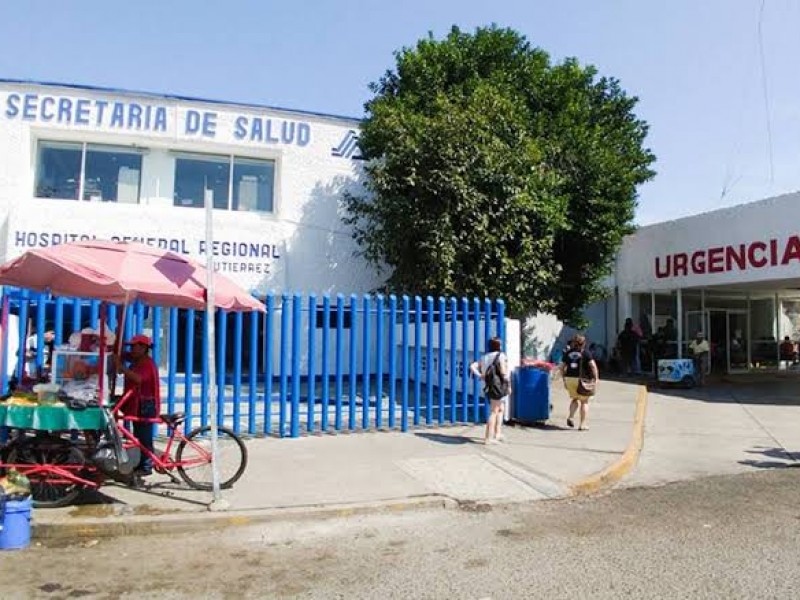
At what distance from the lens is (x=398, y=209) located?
50.9 ft

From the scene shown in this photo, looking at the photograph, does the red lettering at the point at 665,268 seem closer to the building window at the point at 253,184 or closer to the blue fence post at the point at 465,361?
the building window at the point at 253,184

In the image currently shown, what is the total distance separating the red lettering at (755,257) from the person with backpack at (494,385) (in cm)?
1181

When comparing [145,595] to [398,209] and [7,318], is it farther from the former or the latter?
[398,209]

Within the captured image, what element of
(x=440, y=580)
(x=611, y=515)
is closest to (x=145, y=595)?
(x=440, y=580)

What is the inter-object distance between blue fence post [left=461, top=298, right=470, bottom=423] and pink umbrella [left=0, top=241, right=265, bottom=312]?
4452mm

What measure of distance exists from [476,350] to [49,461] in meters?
6.63

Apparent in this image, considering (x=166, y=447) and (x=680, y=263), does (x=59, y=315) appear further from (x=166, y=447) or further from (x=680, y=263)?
(x=680, y=263)

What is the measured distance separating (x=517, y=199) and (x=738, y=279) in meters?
8.21

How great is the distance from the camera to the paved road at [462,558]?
4777 millimetres

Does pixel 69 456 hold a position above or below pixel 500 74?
below

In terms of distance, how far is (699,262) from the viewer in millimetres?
20828

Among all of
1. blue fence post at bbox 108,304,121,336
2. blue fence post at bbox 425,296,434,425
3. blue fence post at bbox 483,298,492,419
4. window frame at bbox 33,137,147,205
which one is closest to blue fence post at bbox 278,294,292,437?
blue fence post at bbox 425,296,434,425

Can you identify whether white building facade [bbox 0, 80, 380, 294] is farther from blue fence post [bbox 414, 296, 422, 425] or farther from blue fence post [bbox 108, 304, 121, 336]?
blue fence post [bbox 414, 296, 422, 425]

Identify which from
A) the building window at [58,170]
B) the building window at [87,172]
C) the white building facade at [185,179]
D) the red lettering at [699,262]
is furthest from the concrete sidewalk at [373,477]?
the red lettering at [699,262]
